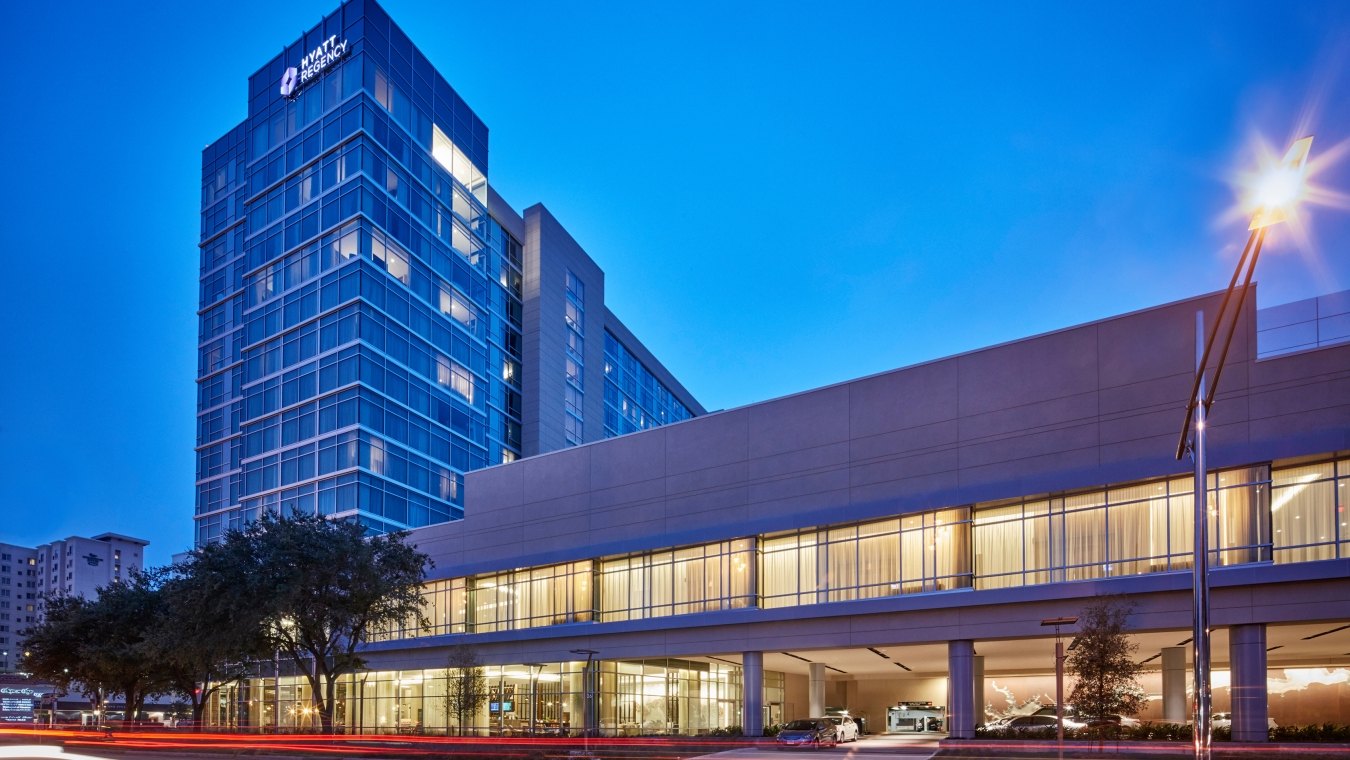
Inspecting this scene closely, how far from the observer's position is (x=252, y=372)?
87000mm

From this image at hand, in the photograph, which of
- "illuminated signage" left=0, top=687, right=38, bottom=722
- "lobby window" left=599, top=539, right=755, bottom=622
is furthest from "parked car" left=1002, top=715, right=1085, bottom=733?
"illuminated signage" left=0, top=687, right=38, bottom=722

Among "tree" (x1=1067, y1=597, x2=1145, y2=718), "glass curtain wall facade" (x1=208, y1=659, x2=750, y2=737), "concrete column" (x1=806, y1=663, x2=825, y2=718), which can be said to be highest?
"tree" (x1=1067, y1=597, x2=1145, y2=718)

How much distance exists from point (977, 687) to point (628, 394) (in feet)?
278

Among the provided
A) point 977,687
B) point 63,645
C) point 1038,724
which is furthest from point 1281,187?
point 63,645

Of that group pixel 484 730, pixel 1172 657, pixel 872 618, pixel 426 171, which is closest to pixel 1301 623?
pixel 1172 657

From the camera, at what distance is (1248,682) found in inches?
1298

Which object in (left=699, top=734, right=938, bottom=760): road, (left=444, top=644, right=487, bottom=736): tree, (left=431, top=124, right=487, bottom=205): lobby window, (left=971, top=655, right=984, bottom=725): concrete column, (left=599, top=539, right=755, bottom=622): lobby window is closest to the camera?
(left=699, top=734, right=938, bottom=760): road

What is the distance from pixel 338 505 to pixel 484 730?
84.1 feet

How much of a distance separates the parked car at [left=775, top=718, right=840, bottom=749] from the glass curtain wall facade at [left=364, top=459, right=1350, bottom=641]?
5.15 meters

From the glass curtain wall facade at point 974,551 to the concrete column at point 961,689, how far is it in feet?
7.76

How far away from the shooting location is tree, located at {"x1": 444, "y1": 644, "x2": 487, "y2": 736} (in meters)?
52.8

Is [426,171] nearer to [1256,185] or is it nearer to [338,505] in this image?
[338,505]

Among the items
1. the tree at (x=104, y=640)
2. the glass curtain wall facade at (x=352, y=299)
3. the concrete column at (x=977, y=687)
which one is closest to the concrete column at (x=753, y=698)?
the concrete column at (x=977, y=687)

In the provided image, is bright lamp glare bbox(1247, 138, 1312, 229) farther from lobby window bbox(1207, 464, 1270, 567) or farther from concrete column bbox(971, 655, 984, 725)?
concrete column bbox(971, 655, 984, 725)
